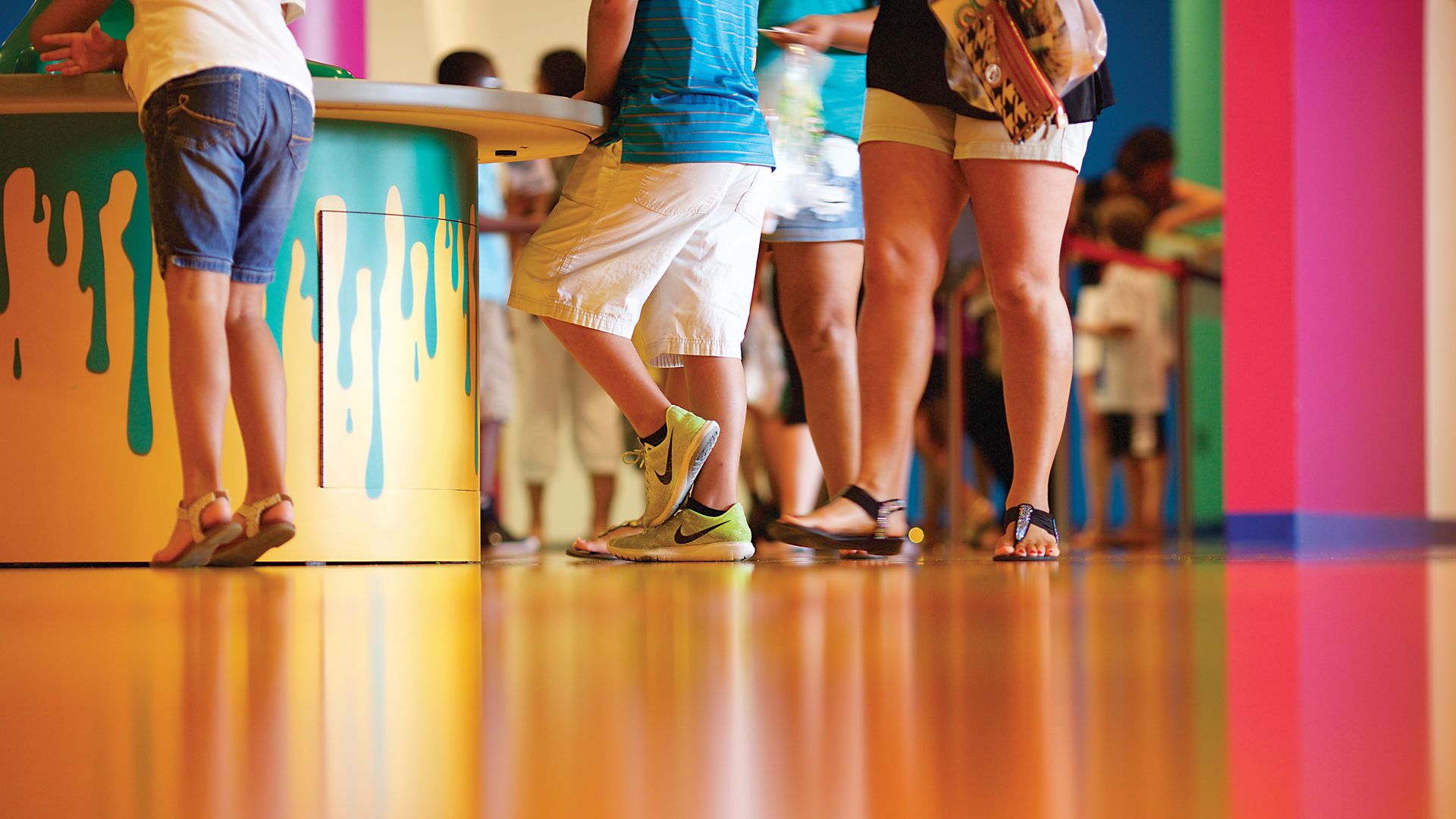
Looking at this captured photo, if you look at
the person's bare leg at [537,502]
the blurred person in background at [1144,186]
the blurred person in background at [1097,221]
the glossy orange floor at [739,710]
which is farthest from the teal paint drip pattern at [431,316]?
the blurred person in background at [1144,186]

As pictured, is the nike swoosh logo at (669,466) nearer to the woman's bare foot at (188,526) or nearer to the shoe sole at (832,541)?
the shoe sole at (832,541)

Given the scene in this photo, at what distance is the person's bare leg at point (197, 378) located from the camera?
7.31 feet

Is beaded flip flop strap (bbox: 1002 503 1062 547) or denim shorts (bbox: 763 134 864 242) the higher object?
denim shorts (bbox: 763 134 864 242)

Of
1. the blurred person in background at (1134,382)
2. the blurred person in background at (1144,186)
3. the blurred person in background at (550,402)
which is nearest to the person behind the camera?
the blurred person in background at (550,402)

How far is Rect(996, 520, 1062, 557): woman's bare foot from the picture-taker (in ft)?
7.47

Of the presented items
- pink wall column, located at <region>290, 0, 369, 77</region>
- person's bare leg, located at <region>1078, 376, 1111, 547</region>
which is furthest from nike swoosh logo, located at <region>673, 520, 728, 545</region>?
pink wall column, located at <region>290, 0, 369, 77</region>

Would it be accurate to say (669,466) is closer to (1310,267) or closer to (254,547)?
(254,547)

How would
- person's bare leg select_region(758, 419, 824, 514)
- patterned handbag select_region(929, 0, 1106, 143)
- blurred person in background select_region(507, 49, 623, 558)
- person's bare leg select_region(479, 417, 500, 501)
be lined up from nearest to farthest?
patterned handbag select_region(929, 0, 1106, 143) → person's bare leg select_region(758, 419, 824, 514) → person's bare leg select_region(479, 417, 500, 501) → blurred person in background select_region(507, 49, 623, 558)

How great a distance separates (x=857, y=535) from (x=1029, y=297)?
0.42m

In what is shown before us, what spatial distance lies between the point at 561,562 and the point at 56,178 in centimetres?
94

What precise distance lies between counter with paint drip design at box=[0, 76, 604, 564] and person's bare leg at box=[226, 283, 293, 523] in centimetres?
12

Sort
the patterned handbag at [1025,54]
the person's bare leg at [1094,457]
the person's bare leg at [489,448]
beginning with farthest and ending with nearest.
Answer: the person's bare leg at [1094,457] < the person's bare leg at [489,448] < the patterned handbag at [1025,54]

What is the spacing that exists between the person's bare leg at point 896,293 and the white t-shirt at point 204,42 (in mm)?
841

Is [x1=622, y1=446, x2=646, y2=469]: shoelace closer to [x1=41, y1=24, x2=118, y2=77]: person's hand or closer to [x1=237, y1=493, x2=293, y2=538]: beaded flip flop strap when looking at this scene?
[x1=237, y1=493, x2=293, y2=538]: beaded flip flop strap
